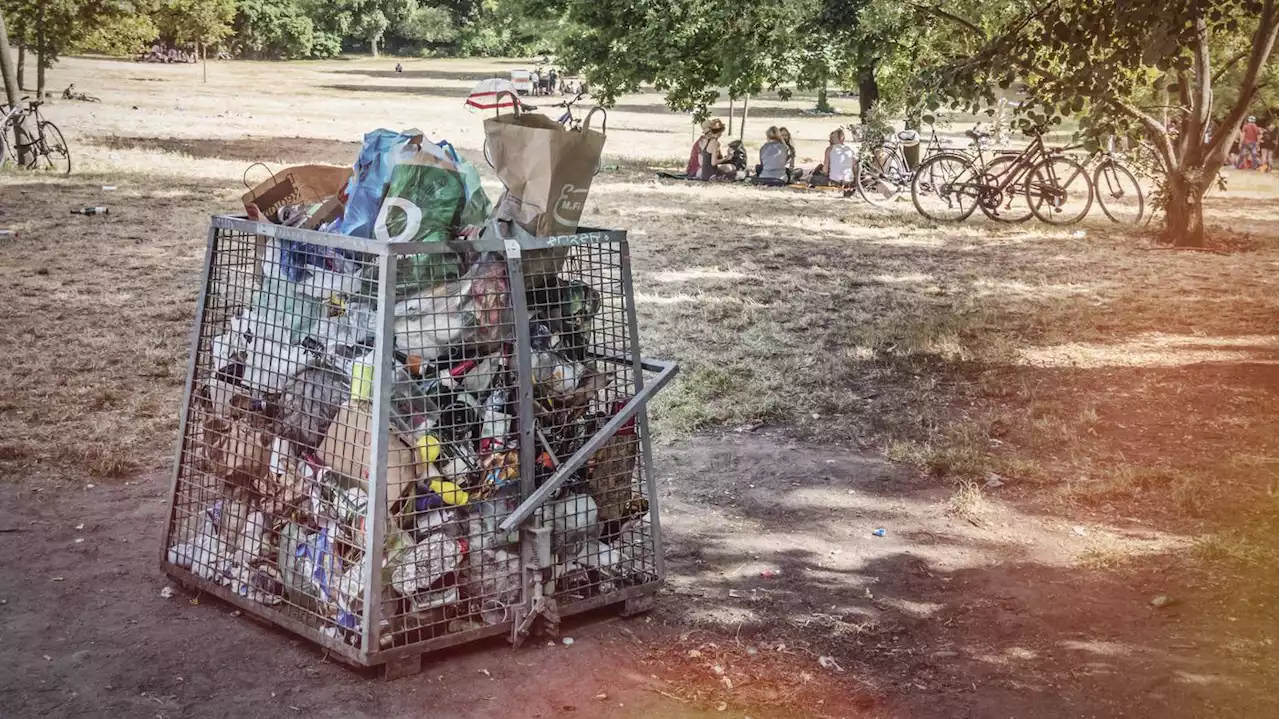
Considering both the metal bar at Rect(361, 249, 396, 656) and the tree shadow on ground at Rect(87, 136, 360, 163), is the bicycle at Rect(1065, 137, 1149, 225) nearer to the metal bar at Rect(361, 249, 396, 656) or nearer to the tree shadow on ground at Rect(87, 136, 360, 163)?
the tree shadow on ground at Rect(87, 136, 360, 163)

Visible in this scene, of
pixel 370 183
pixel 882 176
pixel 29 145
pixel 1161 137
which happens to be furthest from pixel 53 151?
pixel 370 183

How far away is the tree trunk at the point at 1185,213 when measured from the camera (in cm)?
1283

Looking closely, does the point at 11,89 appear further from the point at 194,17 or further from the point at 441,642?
the point at 441,642

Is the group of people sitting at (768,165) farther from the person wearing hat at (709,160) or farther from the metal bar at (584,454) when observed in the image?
the metal bar at (584,454)

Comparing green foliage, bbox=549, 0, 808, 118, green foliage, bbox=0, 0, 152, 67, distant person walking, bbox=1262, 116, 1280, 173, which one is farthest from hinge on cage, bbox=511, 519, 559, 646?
distant person walking, bbox=1262, 116, 1280, 173

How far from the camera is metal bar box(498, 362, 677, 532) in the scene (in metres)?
3.39

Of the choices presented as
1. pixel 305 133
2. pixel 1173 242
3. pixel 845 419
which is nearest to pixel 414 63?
pixel 305 133

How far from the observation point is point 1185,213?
42.3 ft

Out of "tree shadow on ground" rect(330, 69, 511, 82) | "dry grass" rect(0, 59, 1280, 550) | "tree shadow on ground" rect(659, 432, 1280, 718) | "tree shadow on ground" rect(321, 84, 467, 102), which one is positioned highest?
"tree shadow on ground" rect(330, 69, 511, 82)

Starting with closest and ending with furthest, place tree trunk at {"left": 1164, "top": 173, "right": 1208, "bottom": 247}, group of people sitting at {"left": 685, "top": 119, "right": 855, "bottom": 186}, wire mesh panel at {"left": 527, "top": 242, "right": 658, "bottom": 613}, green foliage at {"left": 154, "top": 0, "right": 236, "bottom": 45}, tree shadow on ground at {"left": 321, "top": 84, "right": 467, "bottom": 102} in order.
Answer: wire mesh panel at {"left": 527, "top": 242, "right": 658, "bottom": 613}, tree trunk at {"left": 1164, "top": 173, "right": 1208, "bottom": 247}, group of people sitting at {"left": 685, "top": 119, "right": 855, "bottom": 186}, green foliage at {"left": 154, "top": 0, "right": 236, "bottom": 45}, tree shadow on ground at {"left": 321, "top": 84, "right": 467, "bottom": 102}

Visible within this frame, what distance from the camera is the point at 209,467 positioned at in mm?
3980

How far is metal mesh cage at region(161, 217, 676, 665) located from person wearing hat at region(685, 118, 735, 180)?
50.2 ft

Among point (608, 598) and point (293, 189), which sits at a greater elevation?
point (293, 189)

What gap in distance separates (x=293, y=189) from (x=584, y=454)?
1.39m
